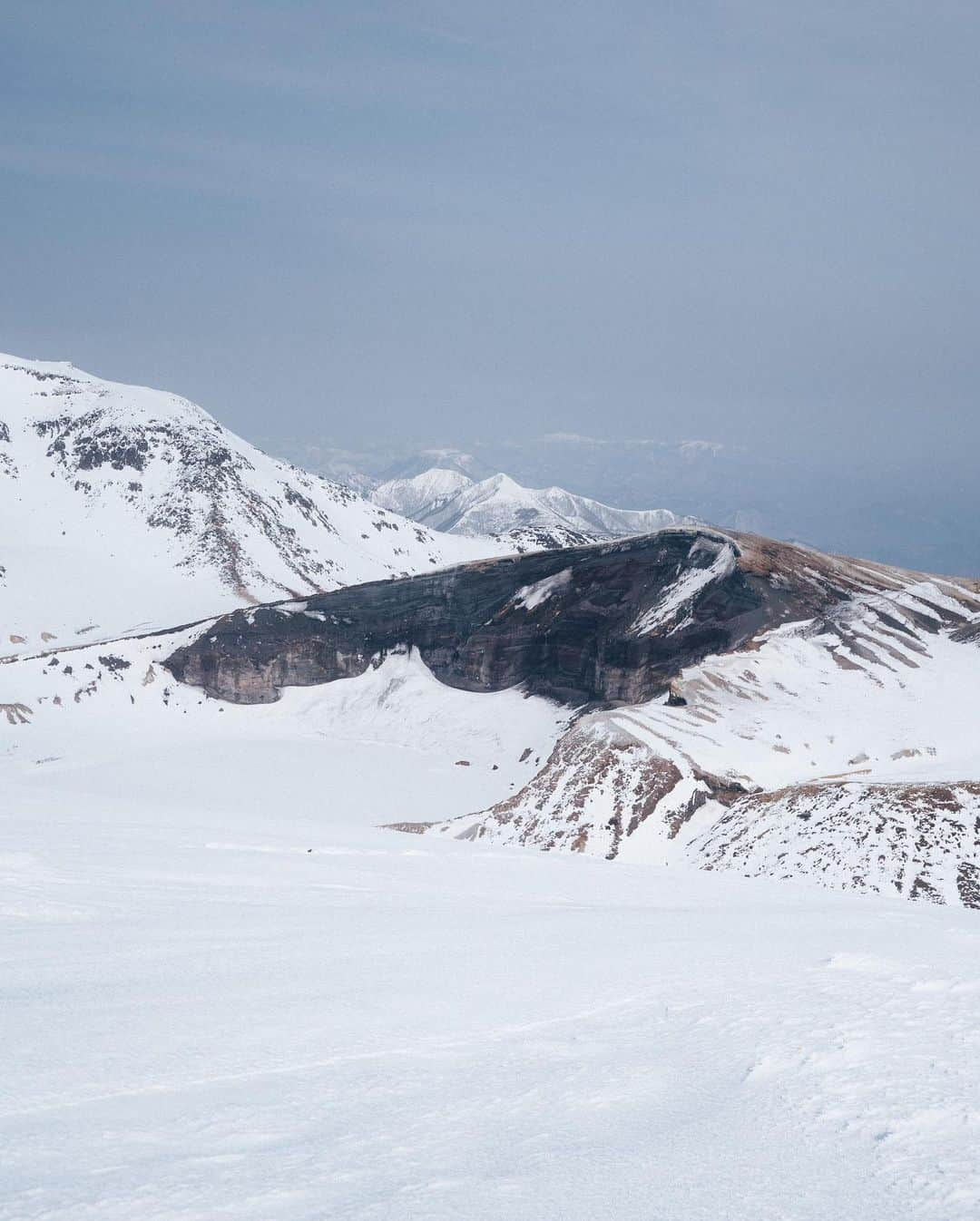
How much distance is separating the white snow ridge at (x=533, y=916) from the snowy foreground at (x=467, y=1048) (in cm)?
3

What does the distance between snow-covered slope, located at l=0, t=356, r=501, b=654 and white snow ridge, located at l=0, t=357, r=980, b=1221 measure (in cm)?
3853

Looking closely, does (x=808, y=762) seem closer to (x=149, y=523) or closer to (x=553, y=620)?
(x=553, y=620)

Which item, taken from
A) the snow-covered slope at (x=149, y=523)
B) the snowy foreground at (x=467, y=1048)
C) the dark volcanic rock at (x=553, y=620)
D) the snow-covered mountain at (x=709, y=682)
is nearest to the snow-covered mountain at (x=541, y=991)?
the snowy foreground at (x=467, y=1048)

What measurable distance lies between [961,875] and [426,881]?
11.8 meters

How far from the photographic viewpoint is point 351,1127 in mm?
4742

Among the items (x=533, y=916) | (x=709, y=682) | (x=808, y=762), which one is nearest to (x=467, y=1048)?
(x=533, y=916)

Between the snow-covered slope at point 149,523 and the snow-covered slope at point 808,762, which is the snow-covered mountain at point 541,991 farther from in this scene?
the snow-covered slope at point 149,523

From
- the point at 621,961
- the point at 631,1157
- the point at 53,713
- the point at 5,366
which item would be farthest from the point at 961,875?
the point at 5,366

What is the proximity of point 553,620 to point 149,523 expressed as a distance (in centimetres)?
6835

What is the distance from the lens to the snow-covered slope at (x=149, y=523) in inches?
3383

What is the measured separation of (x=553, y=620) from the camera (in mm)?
47438

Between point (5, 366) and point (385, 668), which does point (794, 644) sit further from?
point (5, 366)

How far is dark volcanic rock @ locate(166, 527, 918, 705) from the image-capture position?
41.3m

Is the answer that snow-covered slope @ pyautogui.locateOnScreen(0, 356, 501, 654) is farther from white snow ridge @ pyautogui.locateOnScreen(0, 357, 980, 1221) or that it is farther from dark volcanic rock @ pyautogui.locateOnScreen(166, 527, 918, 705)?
white snow ridge @ pyautogui.locateOnScreen(0, 357, 980, 1221)
